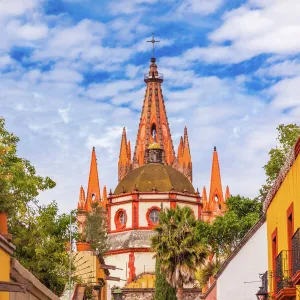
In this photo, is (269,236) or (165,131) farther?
(165,131)

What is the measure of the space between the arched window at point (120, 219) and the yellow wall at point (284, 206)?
2539 inches

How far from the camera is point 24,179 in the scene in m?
31.1

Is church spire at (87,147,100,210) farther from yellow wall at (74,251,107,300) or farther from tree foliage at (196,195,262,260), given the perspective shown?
yellow wall at (74,251,107,300)

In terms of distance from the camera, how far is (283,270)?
57.9 ft

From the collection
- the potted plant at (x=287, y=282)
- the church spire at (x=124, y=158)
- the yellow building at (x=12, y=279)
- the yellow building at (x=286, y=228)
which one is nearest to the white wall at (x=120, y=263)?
the church spire at (x=124, y=158)

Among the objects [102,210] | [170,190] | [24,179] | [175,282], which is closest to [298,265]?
[24,179]

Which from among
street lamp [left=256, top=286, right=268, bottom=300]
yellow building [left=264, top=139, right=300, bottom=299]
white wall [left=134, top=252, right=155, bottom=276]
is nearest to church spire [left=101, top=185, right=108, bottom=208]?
white wall [left=134, top=252, right=155, bottom=276]

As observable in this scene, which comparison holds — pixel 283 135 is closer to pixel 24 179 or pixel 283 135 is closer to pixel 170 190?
pixel 24 179

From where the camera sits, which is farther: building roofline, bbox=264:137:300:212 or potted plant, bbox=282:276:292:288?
potted plant, bbox=282:276:292:288

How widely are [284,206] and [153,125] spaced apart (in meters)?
93.8

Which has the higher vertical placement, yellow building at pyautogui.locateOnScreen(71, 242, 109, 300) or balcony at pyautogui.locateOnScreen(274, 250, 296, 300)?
yellow building at pyautogui.locateOnScreen(71, 242, 109, 300)

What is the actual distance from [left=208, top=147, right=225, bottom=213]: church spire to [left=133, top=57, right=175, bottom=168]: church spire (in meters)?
7.20

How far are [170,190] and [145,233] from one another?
14.9ft

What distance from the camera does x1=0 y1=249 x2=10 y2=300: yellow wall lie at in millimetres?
12772
